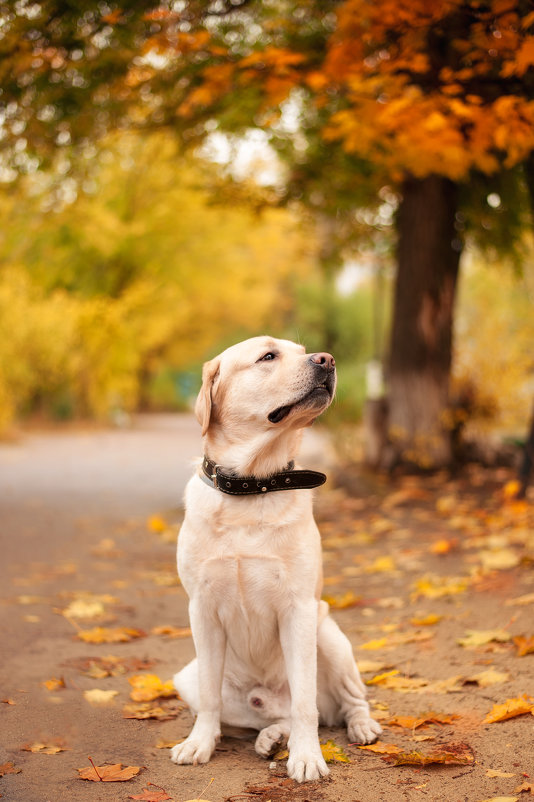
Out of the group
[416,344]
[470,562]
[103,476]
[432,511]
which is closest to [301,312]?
[103,476]

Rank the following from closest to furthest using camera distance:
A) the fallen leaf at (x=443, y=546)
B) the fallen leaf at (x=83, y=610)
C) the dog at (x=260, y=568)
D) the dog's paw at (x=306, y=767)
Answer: the dog's paw at (x=306, y=767)
the dog at (x=260, y=568)
the fallen leaf at (x=83, y=610)
the fallen leaf at (x=443, y=546)

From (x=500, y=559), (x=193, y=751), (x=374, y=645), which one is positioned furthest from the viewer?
(x=500, y=559)

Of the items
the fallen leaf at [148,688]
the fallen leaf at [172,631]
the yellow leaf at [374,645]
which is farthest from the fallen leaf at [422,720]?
the fallen leaf at [172,631]

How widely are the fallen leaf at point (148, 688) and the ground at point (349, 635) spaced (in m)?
0.01

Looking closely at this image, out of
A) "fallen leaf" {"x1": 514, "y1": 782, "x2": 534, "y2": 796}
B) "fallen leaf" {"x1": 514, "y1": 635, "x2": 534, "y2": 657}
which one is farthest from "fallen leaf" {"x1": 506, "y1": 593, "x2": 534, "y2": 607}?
"fallen leaf" {"x1": 514, "y1": 782, "x2": 534, "y2": 796}

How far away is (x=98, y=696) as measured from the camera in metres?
3.87

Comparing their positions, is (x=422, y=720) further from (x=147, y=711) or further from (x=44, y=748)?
(x=44, y=748)

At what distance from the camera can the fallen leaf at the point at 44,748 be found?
10.6 ft

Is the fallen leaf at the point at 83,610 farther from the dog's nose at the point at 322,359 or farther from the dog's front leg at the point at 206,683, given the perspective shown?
the dog's nose at the point at 322,359

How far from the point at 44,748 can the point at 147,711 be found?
569mm

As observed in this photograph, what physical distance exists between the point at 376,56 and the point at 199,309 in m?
29.5

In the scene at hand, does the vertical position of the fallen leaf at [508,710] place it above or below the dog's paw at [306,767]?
below

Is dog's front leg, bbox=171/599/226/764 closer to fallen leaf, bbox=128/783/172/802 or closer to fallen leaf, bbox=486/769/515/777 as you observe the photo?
fallen leaf, bbox=128/783/172/802

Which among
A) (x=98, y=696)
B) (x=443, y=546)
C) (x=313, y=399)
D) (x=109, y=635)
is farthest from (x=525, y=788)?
(x=443, y=546)
